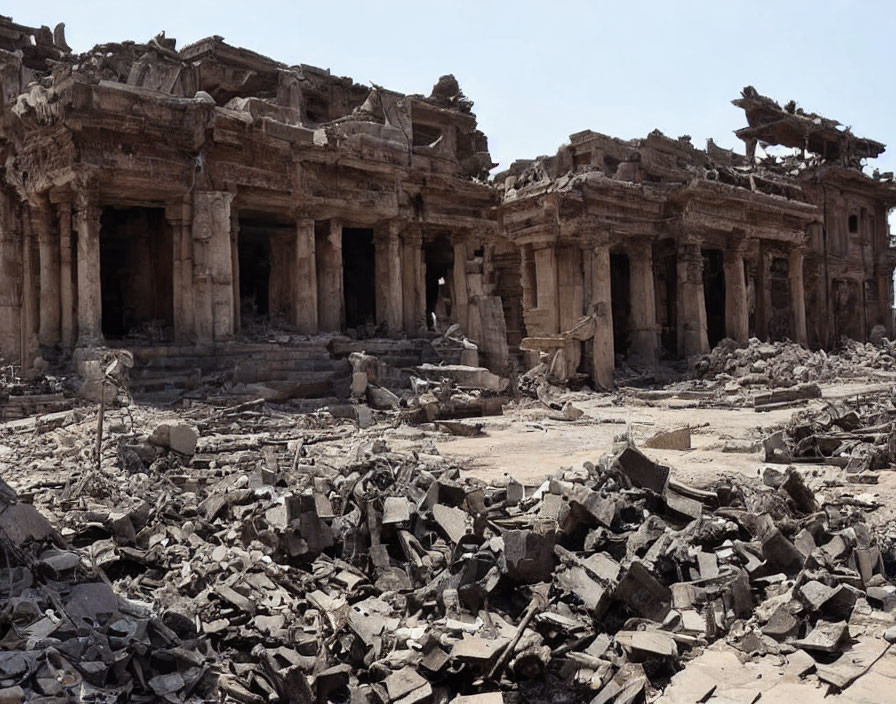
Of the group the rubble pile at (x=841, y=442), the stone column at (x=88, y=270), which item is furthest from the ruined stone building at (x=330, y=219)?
the rubble pile at (x=841, y=442)

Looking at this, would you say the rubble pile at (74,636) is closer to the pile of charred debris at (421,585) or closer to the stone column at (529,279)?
the pile of charred debris at (421,585)

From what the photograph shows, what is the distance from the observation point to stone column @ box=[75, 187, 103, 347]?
15188 millimetres

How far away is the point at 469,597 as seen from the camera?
521cm

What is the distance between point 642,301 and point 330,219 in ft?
34.7

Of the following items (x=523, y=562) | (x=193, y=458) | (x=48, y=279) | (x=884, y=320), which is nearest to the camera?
(x=523, y=562)

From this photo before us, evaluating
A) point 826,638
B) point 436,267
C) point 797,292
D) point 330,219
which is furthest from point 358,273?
point 826,638

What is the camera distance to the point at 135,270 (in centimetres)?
1911

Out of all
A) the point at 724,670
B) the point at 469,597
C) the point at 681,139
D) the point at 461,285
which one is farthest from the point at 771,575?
the point at 681,139

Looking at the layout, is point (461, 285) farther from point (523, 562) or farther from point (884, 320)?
point (884, 320)

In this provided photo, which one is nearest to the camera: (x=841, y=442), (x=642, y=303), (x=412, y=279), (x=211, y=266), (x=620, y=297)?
(x=841, y=442)

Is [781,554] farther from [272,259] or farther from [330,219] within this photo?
[272,259]

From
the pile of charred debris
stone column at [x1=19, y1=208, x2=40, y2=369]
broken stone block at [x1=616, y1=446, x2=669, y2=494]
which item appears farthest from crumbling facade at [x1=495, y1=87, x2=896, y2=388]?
the pile of charred debris

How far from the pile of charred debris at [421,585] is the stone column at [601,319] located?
14.2 meters

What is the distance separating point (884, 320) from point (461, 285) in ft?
76.9
